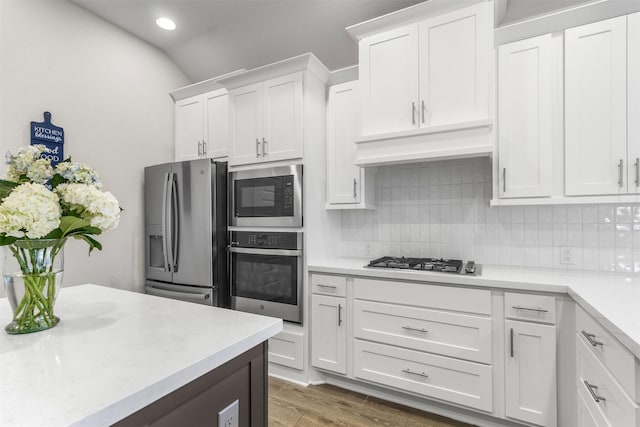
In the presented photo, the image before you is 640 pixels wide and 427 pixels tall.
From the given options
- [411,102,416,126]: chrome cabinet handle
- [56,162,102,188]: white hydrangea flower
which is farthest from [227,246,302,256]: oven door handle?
[56,162,102,188]: white hydrangea flower

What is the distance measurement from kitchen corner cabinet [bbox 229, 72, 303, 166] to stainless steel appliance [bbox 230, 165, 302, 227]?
0.40 ft

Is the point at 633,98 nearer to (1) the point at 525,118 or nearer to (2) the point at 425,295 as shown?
(1) the point at 525,118

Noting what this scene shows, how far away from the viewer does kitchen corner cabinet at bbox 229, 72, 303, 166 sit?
8.27 feet

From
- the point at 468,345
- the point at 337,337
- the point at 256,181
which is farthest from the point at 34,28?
the point at 468,345

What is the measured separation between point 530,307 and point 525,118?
117 cm

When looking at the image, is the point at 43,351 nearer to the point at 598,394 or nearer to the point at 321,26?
the point at 598,394

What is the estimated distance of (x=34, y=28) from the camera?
8.02ft

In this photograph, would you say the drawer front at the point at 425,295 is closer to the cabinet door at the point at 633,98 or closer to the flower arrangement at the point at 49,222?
the cabinet door at the point at 633,98

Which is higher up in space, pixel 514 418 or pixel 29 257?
pixel 29 257

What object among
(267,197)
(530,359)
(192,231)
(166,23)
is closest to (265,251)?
(267,197)

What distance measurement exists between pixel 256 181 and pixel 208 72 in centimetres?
166

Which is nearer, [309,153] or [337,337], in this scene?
[337,337]

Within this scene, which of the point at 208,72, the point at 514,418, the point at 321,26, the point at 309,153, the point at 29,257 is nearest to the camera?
the point at 29,257

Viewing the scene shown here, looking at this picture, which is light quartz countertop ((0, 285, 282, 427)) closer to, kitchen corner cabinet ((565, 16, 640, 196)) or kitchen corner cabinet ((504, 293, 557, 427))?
kitchen corner cabinet ((504, 293, 557, 427))
